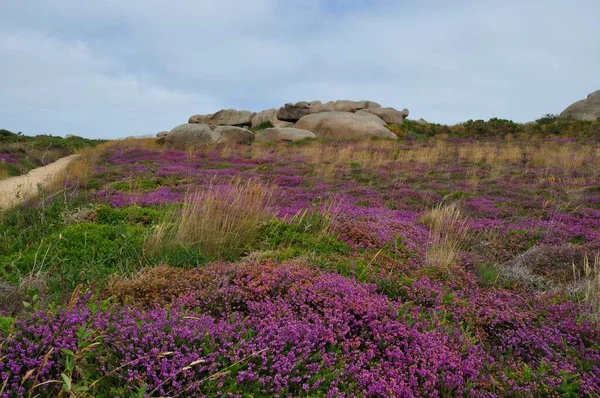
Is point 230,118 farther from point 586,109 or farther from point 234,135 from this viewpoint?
point 586,109

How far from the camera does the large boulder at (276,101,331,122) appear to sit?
41.9m

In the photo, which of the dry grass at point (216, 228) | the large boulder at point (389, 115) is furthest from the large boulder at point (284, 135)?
the dry grass at point (216, 228)

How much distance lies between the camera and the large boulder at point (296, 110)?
4188cm

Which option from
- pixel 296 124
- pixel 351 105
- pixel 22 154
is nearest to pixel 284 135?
pixel 296 124

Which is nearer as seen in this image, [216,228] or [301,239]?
[216,228]

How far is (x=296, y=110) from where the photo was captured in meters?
41.9

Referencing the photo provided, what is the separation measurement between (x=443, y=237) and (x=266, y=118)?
37404 mm

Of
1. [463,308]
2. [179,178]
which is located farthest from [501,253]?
[179,178]

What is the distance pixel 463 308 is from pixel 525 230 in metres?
4.44

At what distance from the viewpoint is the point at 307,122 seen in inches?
1394

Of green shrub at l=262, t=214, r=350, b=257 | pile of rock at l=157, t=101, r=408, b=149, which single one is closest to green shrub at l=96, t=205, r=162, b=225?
green shrub at l=262, t=214, r=350, b=257

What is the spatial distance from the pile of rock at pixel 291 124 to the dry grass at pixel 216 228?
20778 millimetres

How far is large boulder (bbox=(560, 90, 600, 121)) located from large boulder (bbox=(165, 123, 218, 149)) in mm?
29319

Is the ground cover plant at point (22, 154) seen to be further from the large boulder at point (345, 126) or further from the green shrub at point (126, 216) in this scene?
the large boulder at point (345, 126)
